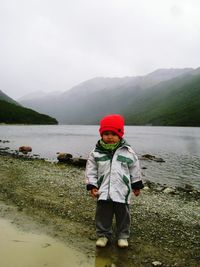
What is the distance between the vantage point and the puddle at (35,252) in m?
6.50

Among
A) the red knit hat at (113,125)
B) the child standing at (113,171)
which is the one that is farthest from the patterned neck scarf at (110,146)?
the red knit hat at (113,125)

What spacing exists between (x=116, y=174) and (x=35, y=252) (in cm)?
261

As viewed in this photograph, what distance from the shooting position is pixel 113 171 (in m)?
7.28

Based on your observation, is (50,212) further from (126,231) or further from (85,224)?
(126,231)

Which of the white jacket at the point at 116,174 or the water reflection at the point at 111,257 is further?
the white jacket at the point at 116,174

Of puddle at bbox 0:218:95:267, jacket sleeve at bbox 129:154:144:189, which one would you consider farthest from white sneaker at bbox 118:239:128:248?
jacket sleeve at bbox 129:154:144:189

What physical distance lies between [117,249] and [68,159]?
26099 mm

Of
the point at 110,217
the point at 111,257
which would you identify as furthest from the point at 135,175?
the point at 111,257

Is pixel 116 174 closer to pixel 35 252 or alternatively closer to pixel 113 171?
pixel 113 171

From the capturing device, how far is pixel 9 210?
421 inches

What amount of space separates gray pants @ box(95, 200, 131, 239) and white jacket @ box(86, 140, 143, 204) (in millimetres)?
304

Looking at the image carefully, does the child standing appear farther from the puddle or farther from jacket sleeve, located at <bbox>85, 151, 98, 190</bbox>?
the puddle

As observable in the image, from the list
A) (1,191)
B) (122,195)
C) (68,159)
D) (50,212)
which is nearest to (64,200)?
(50,212)

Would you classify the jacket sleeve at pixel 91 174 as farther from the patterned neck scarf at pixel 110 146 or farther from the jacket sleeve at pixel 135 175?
the jacket sleeve at pixel 135 175
